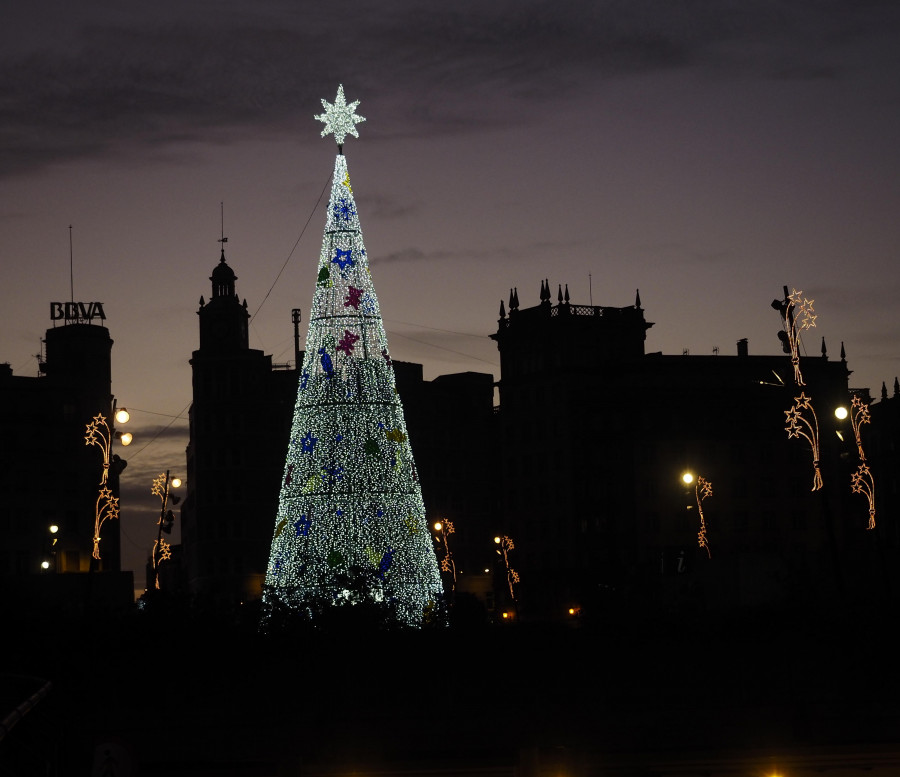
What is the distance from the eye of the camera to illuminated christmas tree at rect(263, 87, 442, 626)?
1613 inches

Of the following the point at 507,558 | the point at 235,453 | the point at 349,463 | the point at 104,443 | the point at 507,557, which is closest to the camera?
the point at 104,443

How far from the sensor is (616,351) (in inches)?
4783

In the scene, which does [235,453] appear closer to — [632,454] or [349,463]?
[632,454]

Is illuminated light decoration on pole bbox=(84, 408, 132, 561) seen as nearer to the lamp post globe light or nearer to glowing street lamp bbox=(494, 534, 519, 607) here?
the lamp post globe light

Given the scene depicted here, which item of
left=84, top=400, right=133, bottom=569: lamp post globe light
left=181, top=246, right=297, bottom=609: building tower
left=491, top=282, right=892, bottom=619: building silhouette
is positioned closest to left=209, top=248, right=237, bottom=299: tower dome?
left=181, top=246, right=297, bottom=609: building tower

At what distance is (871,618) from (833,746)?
6.25 meters

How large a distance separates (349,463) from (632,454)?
74.9 meters

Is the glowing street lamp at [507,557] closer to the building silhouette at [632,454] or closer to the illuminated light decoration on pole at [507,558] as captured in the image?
the illuminated light decoration on pole at [507,558]

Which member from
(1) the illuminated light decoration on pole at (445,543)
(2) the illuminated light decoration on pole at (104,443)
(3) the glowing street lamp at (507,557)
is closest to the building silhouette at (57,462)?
(1) the illuminated light decoration on pole at (445,543)

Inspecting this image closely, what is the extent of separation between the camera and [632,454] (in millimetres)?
114562

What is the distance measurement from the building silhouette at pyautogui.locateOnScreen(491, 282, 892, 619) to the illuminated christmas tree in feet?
226

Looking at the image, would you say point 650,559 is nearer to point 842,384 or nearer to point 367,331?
point 842,384

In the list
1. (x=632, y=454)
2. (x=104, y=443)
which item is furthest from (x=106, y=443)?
(x=632, y=454)

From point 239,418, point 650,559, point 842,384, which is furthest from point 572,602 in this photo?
point 239,418
